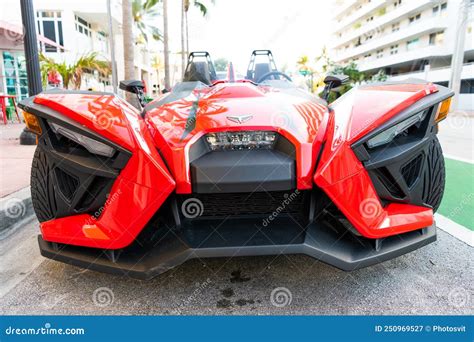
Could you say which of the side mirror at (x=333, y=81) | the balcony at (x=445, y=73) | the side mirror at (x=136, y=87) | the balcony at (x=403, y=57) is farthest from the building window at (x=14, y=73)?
the balcony at (x=403, y=57)

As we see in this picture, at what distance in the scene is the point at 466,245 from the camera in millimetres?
2219

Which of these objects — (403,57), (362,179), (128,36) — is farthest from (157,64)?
(362,179)

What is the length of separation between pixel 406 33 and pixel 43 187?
41026 mm

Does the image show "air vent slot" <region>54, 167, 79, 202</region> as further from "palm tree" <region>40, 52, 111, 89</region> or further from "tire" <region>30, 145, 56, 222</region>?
"palm tree" <region>40, 52, 111, 89</region>

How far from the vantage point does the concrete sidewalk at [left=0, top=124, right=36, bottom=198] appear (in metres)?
3.35

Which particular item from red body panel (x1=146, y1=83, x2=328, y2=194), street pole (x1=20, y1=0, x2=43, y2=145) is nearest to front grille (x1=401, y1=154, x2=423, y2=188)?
red body panel (x1=146, y1=83, x2=328, y2=194)

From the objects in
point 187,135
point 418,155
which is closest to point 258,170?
point 187,135

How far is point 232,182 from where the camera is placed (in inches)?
59.9

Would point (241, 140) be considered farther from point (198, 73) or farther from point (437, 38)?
point (437, 38)

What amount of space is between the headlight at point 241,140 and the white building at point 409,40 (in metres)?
24.2

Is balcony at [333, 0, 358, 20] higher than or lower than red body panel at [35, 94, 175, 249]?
higher

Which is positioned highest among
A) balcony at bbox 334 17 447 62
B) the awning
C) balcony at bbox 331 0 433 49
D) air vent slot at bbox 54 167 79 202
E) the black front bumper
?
balcony at bbox 331 0 433 49

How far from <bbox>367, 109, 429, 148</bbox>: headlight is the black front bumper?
454 mm

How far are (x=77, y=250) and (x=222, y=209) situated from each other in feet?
2.36
